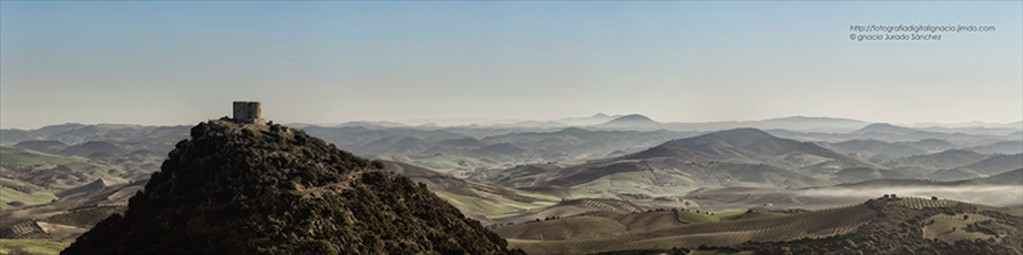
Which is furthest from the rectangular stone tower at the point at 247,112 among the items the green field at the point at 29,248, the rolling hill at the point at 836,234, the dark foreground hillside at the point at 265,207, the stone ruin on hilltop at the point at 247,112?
the rolling hill at the point at 836,234

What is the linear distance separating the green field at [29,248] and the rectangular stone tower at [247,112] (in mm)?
97655

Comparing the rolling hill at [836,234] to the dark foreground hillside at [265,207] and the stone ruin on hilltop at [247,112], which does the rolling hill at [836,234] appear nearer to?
the dark foreground hillside at [265,207]

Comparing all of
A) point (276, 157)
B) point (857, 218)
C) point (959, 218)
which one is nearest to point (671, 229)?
point (857, 218)

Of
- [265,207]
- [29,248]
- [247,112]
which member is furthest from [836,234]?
[29,248]

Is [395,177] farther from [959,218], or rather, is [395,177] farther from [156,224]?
[959,218]

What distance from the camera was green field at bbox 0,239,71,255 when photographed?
135250 millimetres

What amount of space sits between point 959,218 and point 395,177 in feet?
466

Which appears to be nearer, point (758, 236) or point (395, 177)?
point (395, 177)

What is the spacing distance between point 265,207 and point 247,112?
53.0ft

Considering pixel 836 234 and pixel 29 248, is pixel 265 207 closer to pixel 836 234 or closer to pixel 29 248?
pixel 29 248

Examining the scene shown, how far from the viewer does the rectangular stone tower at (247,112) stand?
60188 mm

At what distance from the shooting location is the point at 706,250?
478ft

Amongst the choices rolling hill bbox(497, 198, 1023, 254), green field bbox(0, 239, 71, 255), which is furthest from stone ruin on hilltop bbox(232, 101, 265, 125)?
rolling hill bbox(497, 198, 1023, 254)

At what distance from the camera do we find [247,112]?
60688 millimetres
